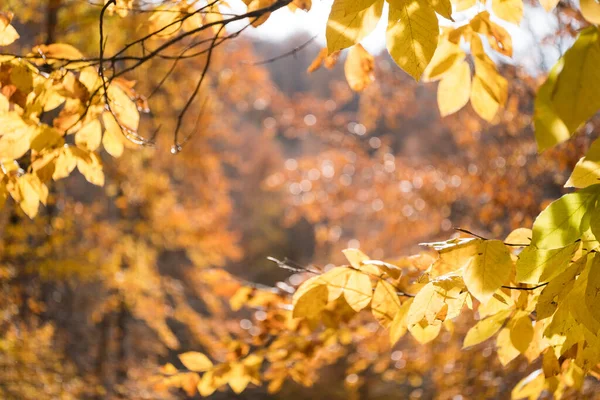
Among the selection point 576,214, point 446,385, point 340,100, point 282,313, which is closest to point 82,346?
point 340,100

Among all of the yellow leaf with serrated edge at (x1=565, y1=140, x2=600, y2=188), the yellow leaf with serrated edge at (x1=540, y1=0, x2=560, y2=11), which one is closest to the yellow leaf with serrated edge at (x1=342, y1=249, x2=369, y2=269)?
the yellow leaf with serrated edge at (x1=565, y1=140, x2=600, y2=188)

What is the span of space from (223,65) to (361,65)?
509 centimetres

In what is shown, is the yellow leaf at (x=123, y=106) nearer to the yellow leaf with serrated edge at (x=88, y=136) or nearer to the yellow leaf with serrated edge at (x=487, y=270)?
the yellow leaf with serrated edge at (x=88, y=136)

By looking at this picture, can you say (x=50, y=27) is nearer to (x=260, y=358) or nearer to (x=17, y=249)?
(x=17, y=249)

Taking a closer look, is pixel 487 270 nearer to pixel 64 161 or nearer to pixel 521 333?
pixel 521 333

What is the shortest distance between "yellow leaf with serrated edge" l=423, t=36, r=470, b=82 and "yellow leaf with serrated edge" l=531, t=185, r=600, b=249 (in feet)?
1.45

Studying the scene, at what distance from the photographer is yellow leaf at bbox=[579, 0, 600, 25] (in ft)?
1.48

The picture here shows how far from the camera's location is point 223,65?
5.98 m

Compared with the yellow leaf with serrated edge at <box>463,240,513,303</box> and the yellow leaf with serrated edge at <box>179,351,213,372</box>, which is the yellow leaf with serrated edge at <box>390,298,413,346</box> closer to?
the yellow leaf with serrated edge at <box>463,240,513,303</box>

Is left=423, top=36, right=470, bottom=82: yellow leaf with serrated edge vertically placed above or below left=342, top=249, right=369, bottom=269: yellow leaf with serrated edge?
above

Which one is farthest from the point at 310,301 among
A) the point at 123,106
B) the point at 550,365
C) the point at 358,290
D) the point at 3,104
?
the point at 3,104

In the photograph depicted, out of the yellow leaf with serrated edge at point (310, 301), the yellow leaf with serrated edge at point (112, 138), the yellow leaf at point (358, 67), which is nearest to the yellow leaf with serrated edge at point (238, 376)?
the yellow leaf with serrated edge at point (310, 301)

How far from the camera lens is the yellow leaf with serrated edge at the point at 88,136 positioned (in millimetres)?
1024

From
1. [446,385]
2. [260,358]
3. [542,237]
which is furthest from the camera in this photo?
[446,385]
